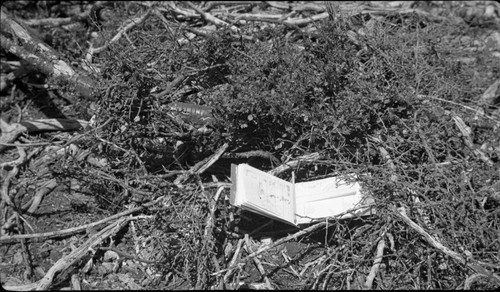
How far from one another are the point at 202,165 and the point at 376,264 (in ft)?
4.30

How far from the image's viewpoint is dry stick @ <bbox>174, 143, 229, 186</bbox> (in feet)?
12.1

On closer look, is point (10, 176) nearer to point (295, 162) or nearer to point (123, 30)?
point (123, 30)

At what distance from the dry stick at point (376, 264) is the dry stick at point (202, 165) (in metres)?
1.20

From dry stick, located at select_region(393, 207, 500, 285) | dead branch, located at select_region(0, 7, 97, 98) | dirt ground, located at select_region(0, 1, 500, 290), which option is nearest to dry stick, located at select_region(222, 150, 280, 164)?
dirt ground, located at select_region(0, 1, 500, 290)

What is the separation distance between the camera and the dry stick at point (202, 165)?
146 inches

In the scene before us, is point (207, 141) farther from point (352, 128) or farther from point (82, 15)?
point (82, 15)

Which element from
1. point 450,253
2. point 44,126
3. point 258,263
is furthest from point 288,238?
point 44,126

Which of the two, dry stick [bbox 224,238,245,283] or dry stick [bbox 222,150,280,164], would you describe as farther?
dry stick [bbox 222,150,280,164]

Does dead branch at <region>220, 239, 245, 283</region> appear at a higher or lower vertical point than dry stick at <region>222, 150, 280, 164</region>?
lower

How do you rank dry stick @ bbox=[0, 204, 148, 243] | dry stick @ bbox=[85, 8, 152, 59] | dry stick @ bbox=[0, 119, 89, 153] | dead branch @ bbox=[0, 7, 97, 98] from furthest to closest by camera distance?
dry stick @ bbox=[85, 8, 152, 59], dry stick @ bbox=[0, 119, 89, 153], dead branch @ bbox=[0, 7, 97, 98], dry stick @ bbox=[0, 204, 148, 243]

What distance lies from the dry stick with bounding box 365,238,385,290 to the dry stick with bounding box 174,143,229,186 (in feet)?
3.93

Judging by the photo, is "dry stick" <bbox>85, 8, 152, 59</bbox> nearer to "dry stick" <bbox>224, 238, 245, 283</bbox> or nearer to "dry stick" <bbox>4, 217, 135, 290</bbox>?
"dry stick" <bbox>4, 217, 135, 290</bbox>

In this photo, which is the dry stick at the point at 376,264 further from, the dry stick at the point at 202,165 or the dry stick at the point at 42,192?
the dry stick at the point at 42,192

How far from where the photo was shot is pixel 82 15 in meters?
5.11
